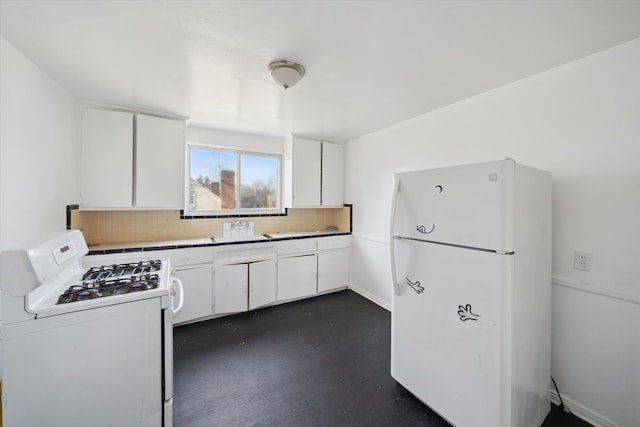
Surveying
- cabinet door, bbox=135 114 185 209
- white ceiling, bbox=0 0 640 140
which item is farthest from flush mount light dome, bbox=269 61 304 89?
cabinet door, bbox=135 114 185 209

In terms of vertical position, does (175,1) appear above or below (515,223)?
above

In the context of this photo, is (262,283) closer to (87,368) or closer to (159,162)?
(159,162)

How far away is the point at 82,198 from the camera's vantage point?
2.38 meters

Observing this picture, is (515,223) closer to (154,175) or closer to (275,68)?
(275,68)

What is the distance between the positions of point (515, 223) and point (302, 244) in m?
2.49

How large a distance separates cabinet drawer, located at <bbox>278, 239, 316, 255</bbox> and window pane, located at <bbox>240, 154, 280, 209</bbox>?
78 cm

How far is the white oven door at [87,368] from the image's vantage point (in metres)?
1.05

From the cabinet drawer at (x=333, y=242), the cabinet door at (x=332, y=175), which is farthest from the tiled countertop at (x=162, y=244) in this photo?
the cabinet door at (x=332, y=175)

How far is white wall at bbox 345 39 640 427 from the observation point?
4.62 ft

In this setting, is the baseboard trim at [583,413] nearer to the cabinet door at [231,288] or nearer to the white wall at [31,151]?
the cabinet door at [231,288]

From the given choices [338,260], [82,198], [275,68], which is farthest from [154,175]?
[338,260]

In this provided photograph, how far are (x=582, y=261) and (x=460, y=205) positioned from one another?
0.97 meters

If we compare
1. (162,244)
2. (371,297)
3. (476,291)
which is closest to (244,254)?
(162,244)

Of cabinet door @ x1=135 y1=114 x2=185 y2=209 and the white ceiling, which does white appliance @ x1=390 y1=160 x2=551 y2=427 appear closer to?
the white ceiling
